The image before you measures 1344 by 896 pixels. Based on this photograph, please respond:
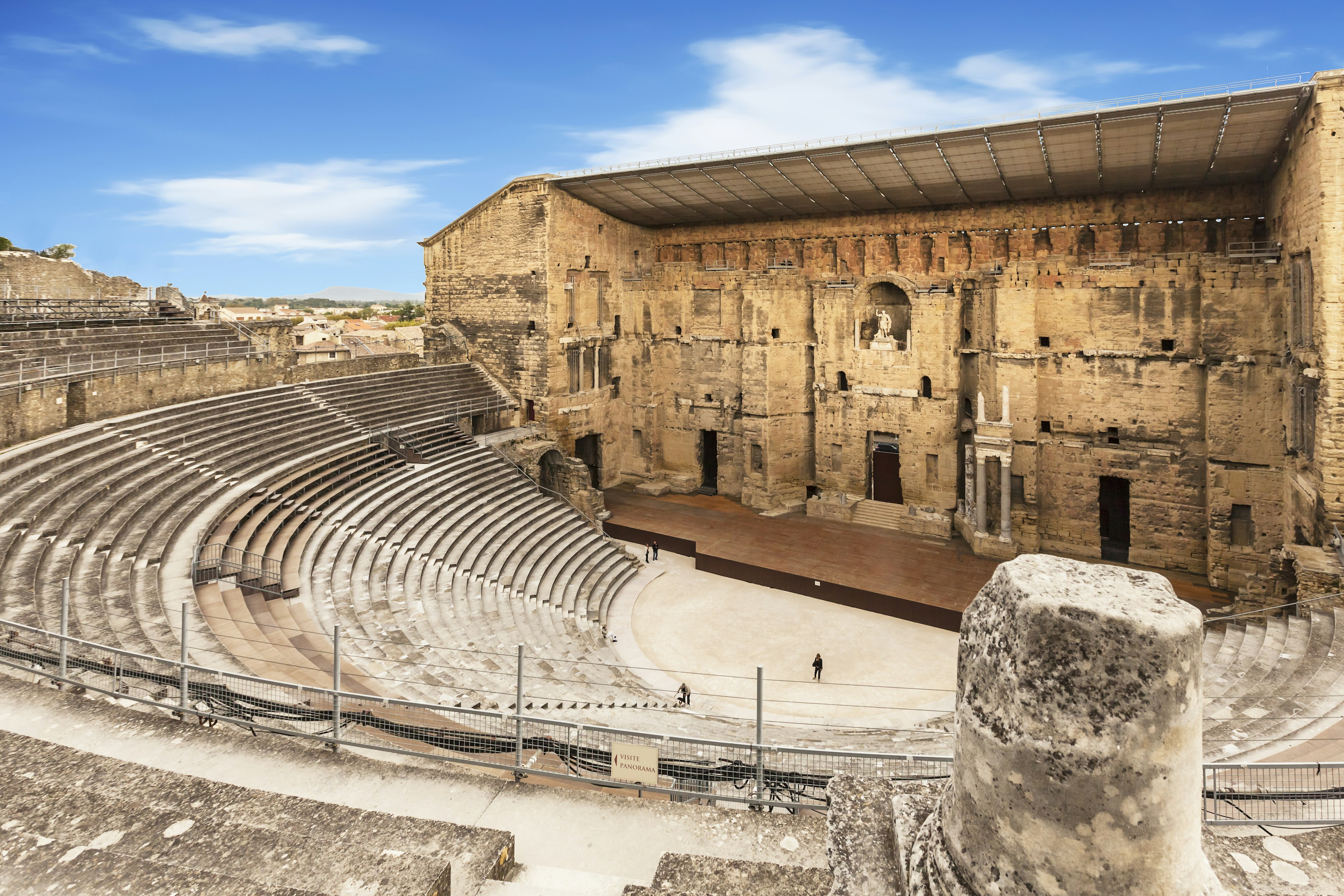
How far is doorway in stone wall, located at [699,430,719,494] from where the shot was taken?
31.5 m

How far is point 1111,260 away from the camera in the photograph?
22906mm

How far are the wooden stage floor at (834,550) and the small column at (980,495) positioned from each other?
0.91 meters

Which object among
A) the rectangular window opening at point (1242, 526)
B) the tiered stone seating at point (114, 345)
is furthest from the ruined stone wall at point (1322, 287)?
the tiered stone seating at point (114, 345)

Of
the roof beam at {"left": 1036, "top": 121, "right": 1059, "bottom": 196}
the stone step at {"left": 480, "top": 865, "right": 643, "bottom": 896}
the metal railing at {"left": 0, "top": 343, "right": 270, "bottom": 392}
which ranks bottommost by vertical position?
the stone step at {"left": 480, "top": 865, "right": 643, "bottom": 896}

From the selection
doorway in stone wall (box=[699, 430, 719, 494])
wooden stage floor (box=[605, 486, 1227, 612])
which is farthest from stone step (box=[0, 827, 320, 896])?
doorway in stone wall (box=[699, 430, 719, 494])

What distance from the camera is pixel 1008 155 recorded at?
21.0 meters

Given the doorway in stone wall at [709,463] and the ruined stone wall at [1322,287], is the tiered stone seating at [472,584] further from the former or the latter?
the ruined stone wall at [1322,287]

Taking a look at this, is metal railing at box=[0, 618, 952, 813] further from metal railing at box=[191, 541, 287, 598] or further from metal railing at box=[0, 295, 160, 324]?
metal railing at box=[0, 295, 160, 324]

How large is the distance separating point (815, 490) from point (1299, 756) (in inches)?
832

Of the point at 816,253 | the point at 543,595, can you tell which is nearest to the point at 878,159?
the point at 816,253

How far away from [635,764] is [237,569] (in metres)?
9.05

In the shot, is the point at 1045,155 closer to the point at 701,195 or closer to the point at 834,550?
the point at 701,195

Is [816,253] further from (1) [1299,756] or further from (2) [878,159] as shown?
(1) [1299,756]

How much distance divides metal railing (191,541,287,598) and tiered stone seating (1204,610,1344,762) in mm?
14050
